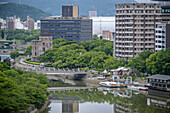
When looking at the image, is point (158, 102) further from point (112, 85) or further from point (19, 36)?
point (19, 36)

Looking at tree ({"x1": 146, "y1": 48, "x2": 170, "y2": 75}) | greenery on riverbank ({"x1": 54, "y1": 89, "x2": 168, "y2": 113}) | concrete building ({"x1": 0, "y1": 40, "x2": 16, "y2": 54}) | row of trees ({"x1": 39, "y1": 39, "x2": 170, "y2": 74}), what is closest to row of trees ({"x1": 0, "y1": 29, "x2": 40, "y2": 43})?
concrete building ({"x1": 0, "y1": 40, "x2": 16, "y2": 54})

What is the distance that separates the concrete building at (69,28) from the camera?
10756 cm

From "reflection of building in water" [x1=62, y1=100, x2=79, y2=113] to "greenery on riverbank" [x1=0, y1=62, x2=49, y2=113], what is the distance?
2401 mm

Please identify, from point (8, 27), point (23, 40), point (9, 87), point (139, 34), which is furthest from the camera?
point (8, 27)

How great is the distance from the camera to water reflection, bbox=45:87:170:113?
46844 millimetres

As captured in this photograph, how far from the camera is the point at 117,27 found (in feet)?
249

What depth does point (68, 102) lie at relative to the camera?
166 ft

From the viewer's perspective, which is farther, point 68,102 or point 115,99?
point 115,99

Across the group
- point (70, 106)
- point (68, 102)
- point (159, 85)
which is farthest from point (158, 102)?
point (68, 102)

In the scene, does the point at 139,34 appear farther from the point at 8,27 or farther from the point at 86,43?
the point at 8,27

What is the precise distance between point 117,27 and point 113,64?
30.3 feet

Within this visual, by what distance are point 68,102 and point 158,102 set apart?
9.35 m

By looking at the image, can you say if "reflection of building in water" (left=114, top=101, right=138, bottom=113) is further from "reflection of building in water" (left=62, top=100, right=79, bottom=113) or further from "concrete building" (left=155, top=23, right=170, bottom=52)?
"concrete building" (left=155, top=23, right=170, bottom=52)

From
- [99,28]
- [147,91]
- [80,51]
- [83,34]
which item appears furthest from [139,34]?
[99,28]
